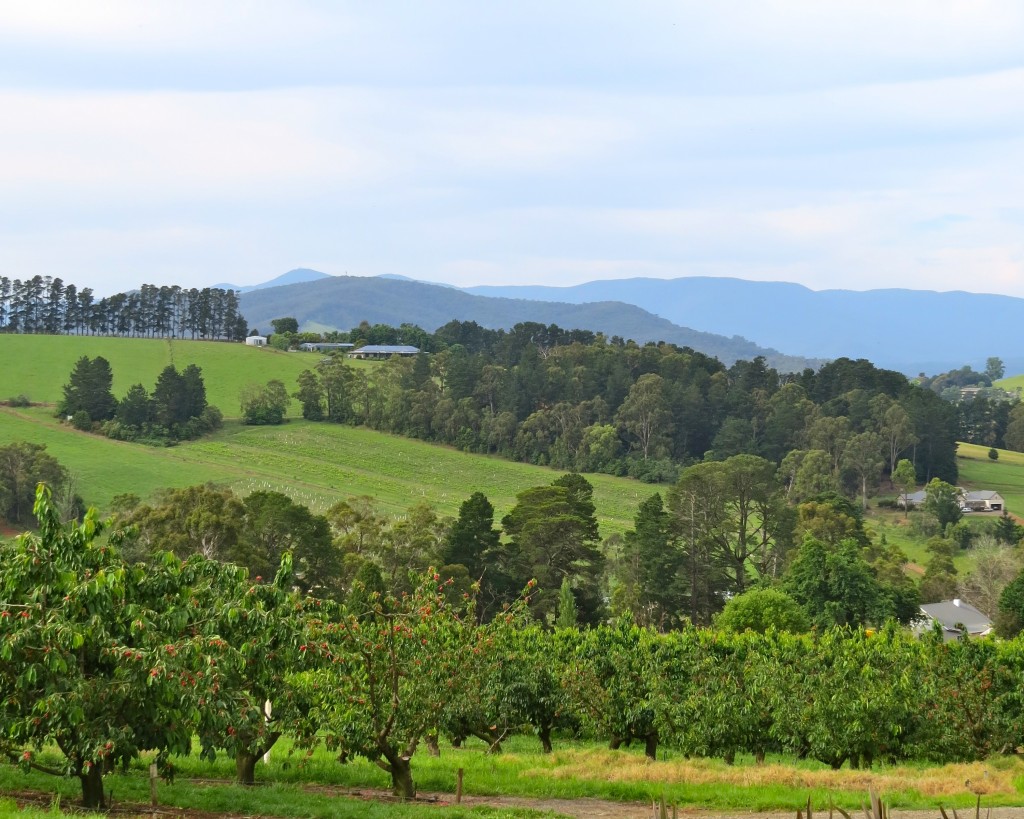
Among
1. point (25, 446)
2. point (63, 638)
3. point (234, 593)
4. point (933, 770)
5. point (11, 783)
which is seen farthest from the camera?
point (25, 446)

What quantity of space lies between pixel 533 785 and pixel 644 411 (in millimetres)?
96768

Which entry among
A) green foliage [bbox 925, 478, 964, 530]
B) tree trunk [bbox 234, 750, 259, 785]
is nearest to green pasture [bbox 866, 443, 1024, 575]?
green foliage [bbox 925, 478, 964, 530]

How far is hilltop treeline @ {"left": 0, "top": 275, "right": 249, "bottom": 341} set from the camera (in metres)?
152

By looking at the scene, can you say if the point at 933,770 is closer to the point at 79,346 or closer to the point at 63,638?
the point at 63,638

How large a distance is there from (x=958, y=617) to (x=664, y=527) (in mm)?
15950

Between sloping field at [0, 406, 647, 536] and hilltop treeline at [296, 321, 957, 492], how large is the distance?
13.1ft

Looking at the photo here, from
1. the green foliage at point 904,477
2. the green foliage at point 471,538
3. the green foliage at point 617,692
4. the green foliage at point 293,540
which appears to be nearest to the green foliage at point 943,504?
the green foliage at point 904,477

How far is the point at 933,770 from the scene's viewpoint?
22.2m

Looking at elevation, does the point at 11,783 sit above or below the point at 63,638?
below

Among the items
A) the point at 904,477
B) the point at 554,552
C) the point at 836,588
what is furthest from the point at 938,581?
the point at 904,477

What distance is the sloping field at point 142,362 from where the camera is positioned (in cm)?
11788

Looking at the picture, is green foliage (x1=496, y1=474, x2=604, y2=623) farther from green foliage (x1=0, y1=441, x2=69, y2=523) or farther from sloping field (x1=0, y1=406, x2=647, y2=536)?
green foliage (x1=0, y1=441, x2=69, y2=523)

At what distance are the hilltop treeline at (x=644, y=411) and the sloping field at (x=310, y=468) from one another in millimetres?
4003

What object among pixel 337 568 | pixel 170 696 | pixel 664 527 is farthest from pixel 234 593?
pixel 664 527
